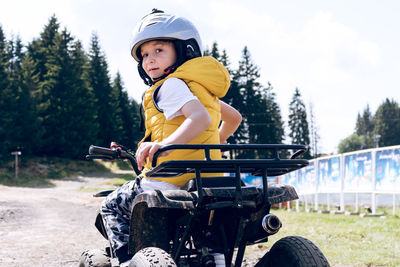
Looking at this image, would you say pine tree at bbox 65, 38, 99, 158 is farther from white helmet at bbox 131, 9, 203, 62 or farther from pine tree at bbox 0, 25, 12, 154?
white helmet at bbox 131, 9, 203, 62

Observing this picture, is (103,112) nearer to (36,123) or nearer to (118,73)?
(36,123)

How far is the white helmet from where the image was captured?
278cm

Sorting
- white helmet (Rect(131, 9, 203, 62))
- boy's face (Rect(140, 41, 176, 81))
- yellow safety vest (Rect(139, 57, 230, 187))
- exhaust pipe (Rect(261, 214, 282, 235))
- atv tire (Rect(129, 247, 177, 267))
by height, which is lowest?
atv tire (Rect(129, 247, 177, 267))

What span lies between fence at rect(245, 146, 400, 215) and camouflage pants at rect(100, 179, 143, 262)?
33.0 ft

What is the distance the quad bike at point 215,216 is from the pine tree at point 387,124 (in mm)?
120610

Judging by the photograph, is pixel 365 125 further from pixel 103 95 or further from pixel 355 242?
pixel 355 242

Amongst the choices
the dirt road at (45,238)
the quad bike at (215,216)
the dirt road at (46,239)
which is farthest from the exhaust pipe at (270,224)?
the dirt road at (45,238)

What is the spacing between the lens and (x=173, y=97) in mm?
2598

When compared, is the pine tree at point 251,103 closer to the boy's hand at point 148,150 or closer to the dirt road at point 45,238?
the dirt road at point 45,238

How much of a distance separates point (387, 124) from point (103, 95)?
86.7m

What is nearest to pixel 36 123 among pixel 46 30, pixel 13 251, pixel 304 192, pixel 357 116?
pixel 46 30

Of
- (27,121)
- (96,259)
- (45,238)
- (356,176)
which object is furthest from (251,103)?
(96,259)

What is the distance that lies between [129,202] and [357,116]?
15299cm

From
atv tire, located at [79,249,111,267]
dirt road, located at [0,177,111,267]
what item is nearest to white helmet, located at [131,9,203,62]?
atv tire, located at [79,249,111,267]
